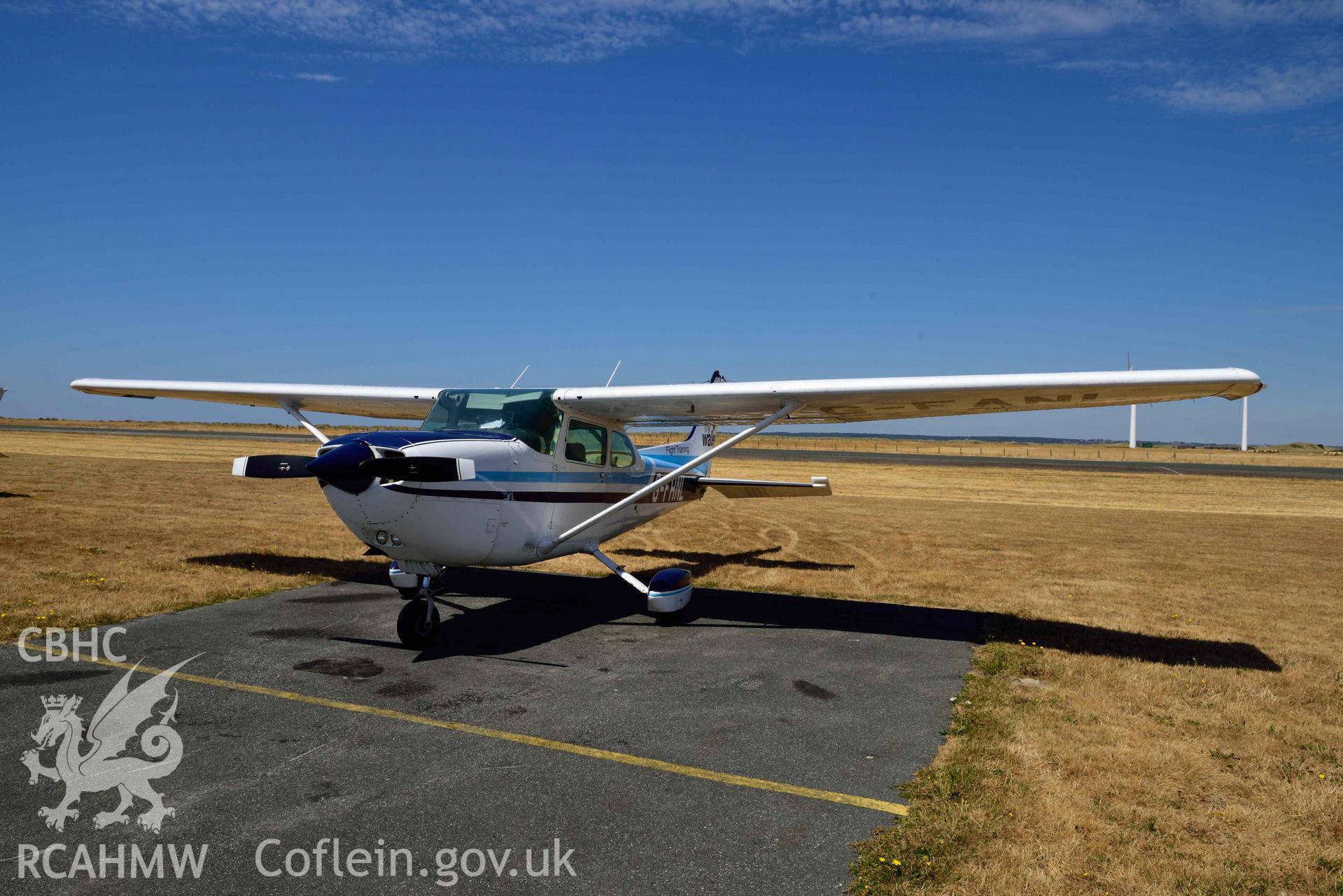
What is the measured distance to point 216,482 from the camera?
25641 millimetres

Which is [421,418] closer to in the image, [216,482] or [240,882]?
[240,882]

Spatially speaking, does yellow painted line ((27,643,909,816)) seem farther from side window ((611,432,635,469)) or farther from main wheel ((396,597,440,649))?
side window ((611,432,635,469))

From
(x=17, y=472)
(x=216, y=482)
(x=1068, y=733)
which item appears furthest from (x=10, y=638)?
(x=17, y=472)

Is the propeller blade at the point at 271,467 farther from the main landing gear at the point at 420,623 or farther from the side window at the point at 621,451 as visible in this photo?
the side window at the point at 621,451

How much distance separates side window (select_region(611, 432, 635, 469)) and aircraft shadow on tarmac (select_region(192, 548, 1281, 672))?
1862 mm

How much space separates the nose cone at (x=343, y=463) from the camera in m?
7.01

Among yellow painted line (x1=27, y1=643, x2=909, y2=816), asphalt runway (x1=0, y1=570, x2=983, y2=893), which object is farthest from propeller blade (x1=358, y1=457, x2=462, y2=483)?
yellow painted line (x1=27, y1=643, x2=909, y2=816)

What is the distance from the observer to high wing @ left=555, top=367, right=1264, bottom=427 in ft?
25.6

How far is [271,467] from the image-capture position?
884cm

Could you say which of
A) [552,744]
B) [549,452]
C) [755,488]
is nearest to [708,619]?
[549,452]

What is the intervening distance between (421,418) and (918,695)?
969 cm

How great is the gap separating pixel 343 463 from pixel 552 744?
3204 millimetres

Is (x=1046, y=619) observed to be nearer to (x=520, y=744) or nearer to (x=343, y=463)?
(x=520, y=744)

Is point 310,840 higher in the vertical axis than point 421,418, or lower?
lower
